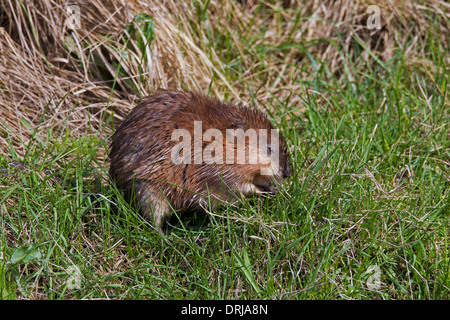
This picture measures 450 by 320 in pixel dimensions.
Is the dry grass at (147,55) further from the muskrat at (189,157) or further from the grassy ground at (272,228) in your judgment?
the muskrat at (189,157)

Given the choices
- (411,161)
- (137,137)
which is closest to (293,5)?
(411,161)

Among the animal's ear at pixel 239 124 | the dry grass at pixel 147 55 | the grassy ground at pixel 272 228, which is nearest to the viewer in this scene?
the grassy ground at pixel 272 228

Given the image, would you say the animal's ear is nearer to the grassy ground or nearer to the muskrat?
the muskrat

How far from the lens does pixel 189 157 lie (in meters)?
3.48

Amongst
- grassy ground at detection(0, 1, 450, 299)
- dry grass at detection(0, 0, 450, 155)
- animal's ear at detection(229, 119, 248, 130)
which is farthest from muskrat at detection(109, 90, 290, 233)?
dry grass at detection(0, 0, 450, 155)

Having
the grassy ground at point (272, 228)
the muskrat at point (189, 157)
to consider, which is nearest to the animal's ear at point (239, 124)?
the muskrat at point (189, 157)

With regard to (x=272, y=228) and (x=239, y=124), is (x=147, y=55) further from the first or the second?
(x=272, y=228)

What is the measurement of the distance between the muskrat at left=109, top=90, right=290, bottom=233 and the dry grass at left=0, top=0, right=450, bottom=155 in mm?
849

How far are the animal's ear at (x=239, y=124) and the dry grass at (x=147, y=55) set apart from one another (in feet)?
3.80

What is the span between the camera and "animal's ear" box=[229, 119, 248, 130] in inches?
141

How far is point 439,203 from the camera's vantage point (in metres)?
3.49

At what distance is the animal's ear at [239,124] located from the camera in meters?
3.58
